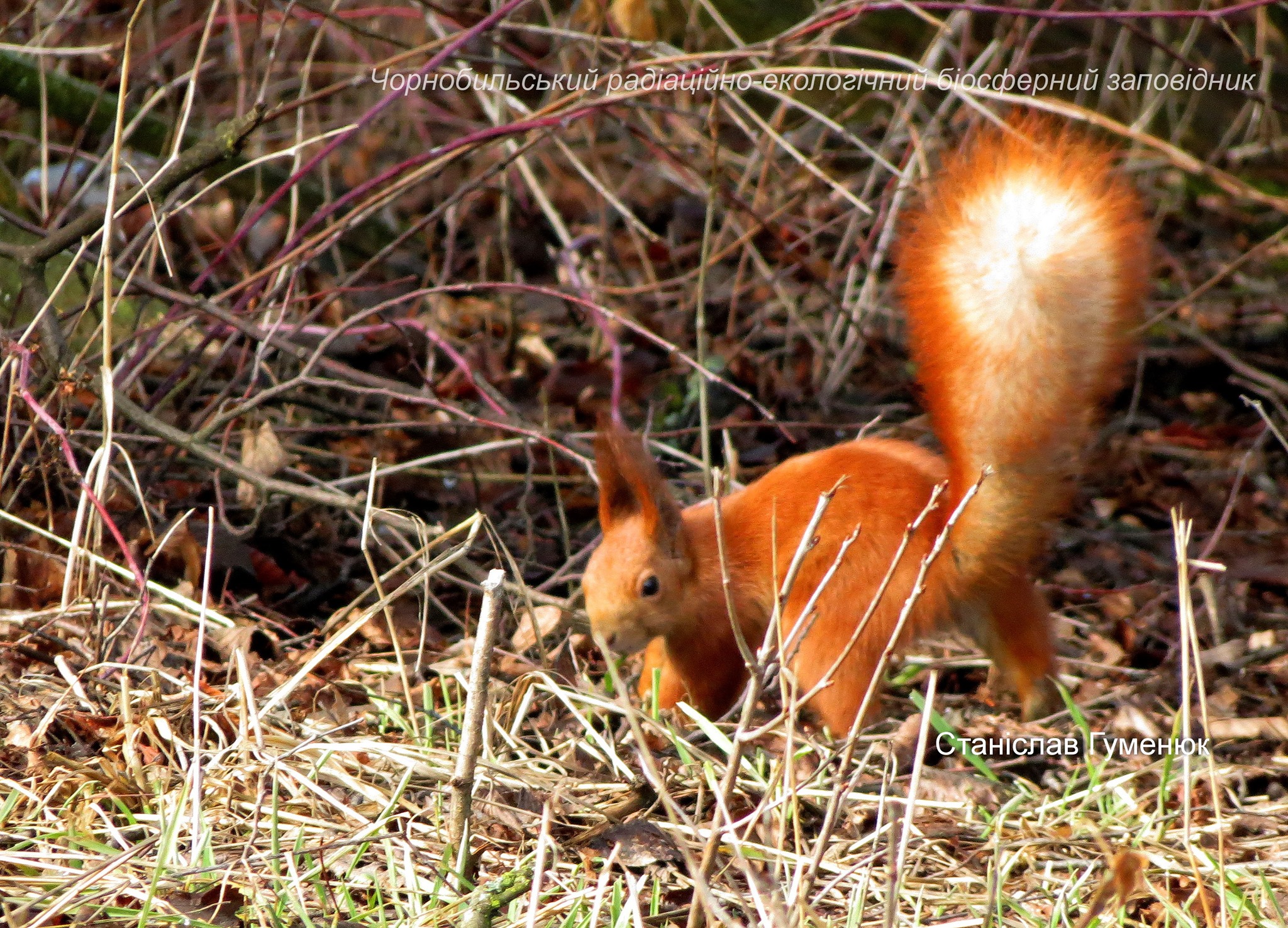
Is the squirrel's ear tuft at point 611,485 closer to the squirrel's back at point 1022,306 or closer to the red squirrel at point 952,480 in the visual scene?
the red squirrel at point 952,480

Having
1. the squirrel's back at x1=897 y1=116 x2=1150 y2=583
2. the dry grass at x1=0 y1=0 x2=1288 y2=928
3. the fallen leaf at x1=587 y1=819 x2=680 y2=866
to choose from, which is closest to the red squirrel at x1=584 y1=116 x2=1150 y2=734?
the squirrel's back at x1=897 y1=116 x2=1150 y2=583

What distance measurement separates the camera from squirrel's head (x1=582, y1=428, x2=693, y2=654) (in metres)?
2.27

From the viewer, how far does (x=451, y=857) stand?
5.57 ft

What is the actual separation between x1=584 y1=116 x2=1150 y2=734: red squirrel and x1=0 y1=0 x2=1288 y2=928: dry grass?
0.15m

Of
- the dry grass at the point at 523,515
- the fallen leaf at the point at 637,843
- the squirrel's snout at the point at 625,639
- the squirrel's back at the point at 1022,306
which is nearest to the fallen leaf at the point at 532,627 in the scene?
the dry grass at the point at 523,515

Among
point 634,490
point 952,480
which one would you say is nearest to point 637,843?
point 634,490

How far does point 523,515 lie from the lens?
3055mm

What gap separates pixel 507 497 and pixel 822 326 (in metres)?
1.36

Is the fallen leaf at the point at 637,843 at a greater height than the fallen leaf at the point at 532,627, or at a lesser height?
greater

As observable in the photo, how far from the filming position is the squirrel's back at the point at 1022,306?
191 cm

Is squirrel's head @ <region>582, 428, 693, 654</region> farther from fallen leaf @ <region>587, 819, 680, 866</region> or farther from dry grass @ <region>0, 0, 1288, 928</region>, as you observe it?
fallen leaf @ <region>587, 819, 680, 866</region>

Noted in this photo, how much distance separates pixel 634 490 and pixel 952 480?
551mm

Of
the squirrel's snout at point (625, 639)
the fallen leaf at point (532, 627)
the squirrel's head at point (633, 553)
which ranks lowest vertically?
the fallen leaf at point (532, 627)

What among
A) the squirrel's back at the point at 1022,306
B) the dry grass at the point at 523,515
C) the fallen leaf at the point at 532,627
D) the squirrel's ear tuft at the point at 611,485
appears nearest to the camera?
the dry grass at the point at 523,515
